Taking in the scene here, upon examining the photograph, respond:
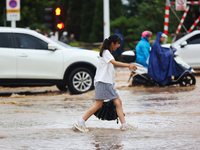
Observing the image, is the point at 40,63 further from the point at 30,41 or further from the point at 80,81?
the point at 80,81

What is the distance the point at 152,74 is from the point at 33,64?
324 centimetres

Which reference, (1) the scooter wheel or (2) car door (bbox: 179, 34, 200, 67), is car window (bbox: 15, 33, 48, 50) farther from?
(2) car door (bbox: 179, 34, 200, 67)

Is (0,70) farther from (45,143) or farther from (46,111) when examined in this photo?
(45,143)

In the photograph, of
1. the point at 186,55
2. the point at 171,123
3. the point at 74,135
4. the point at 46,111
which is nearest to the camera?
the point at 74,135

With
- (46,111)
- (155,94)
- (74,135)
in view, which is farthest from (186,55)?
(74,135)

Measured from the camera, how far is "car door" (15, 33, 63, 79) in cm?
1154

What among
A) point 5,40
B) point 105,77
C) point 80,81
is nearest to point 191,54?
point 80,81

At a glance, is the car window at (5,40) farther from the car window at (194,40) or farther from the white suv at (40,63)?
the car window at (194,40)

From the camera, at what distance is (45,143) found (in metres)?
6.07

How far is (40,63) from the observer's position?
11609mm

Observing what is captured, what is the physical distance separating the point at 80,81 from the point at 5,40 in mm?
2196

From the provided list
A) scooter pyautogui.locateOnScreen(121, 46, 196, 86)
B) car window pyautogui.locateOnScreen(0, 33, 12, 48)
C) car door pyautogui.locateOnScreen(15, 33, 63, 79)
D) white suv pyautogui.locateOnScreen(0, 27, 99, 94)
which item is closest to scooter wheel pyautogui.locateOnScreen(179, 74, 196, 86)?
scooter pyautogui.locateOnScreen(121, 46, 196, 86)

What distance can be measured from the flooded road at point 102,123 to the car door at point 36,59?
76 centimetres

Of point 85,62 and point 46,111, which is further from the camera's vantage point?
point 85,62
